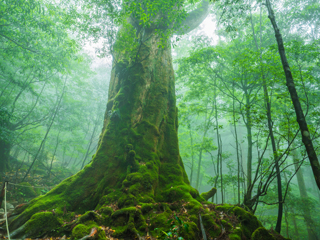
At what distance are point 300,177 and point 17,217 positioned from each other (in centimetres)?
1496

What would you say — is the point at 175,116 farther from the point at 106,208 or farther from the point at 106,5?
the point at 106,5

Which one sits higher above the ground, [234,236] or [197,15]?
[197,15]

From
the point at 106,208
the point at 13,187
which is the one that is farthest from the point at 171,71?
the point at 13,187

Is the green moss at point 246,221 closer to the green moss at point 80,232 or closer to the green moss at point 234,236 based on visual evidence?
the green moss at point 234,236

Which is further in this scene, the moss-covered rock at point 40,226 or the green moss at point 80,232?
the moss-covered rock at point 40,226

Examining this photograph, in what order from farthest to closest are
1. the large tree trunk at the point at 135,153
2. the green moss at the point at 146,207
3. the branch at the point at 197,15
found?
the branch at the point at 197,15 → the large tree trunk at the point at 135,153 → the green moss at the point at 146,207

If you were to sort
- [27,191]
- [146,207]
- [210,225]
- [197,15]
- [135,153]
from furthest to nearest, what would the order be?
[197,15], [27,191], [135,153], [146,207], [210,225]

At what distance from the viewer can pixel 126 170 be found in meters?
4.18

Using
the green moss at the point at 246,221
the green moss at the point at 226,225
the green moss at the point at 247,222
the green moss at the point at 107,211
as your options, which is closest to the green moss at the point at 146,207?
the green moss at the point at 107,211

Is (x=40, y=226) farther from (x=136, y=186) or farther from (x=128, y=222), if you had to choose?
(x=136, y=186)

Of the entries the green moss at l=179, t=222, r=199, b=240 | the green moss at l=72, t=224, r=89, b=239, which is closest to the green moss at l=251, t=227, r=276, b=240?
the green moss at l=179, t=222, r=199, b=240

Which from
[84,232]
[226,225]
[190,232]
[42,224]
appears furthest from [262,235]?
[42,224]

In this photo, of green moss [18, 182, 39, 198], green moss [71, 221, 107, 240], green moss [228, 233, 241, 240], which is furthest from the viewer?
green moss [18, 182, 39, 198]

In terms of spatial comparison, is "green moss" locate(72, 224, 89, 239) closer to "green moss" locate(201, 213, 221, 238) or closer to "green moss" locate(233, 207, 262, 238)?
"green moss" locate(201, 213, 221, 238)
